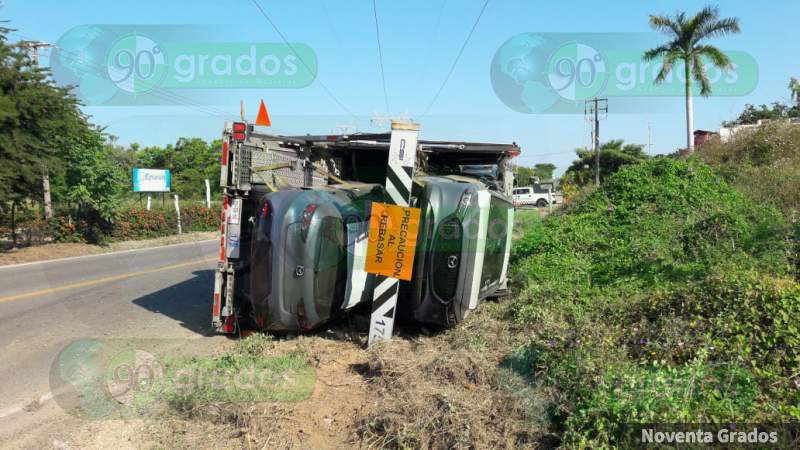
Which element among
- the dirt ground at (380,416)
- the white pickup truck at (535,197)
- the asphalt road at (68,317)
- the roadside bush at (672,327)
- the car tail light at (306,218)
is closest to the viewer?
the roadside bush at (672,327)

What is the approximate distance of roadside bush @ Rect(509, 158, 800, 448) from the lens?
3088 millimetres

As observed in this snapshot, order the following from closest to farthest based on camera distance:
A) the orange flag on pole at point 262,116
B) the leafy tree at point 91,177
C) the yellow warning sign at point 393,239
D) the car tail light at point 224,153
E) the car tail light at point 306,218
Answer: the yellow warning sign at point 393,239
the car tail light at point 306,218
the car tail light at point 224,153
the orange flag on pole at point 262,116
the leafy tree at point 91,177

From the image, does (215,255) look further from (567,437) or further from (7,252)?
(567,437)

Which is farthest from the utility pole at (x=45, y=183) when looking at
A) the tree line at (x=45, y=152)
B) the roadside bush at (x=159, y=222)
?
the roadside bush at (x=159, y=222)

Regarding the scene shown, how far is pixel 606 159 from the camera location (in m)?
48.3

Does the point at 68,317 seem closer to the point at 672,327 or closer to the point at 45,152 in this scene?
the point at 672,327

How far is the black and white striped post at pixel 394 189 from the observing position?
582 cm

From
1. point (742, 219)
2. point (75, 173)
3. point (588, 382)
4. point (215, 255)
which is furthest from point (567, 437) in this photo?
point (75, 173)

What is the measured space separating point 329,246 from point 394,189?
37.7 inches

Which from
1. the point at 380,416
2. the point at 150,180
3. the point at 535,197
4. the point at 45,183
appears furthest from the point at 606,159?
the point at 380,416

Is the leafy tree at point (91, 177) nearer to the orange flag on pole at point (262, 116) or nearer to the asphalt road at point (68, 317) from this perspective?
the asphalt road at point (68, 317)

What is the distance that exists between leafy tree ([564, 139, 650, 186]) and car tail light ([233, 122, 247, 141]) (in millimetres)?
39667

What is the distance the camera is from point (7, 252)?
17016 mm

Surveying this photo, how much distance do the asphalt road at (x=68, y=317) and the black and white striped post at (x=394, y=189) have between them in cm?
231
